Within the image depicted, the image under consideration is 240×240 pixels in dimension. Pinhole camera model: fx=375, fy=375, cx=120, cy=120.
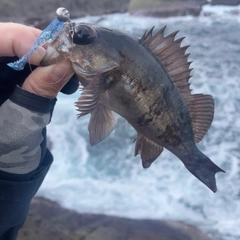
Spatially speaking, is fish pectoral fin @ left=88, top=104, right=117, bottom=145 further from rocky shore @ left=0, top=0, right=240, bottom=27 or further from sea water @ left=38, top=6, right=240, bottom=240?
rocky shore @ left=0, top=0, right=240, bottom=27

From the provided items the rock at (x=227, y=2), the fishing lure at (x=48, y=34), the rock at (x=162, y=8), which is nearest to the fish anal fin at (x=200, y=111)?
the fishing lure at (x=48, y=34)

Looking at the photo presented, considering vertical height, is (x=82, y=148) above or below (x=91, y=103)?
below

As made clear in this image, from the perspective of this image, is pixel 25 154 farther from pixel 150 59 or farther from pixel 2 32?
pixel 150 59

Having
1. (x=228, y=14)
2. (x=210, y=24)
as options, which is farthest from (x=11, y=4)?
(x=228, y=14)

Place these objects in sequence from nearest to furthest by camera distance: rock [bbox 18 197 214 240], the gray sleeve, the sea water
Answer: the gray sleeve < rock [bbox 18 197 214 240] < the sea water

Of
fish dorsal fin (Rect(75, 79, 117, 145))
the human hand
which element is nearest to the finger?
the human hand

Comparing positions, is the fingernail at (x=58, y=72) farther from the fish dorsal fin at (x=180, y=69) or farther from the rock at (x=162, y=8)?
the rock at (x=162, y=8)
